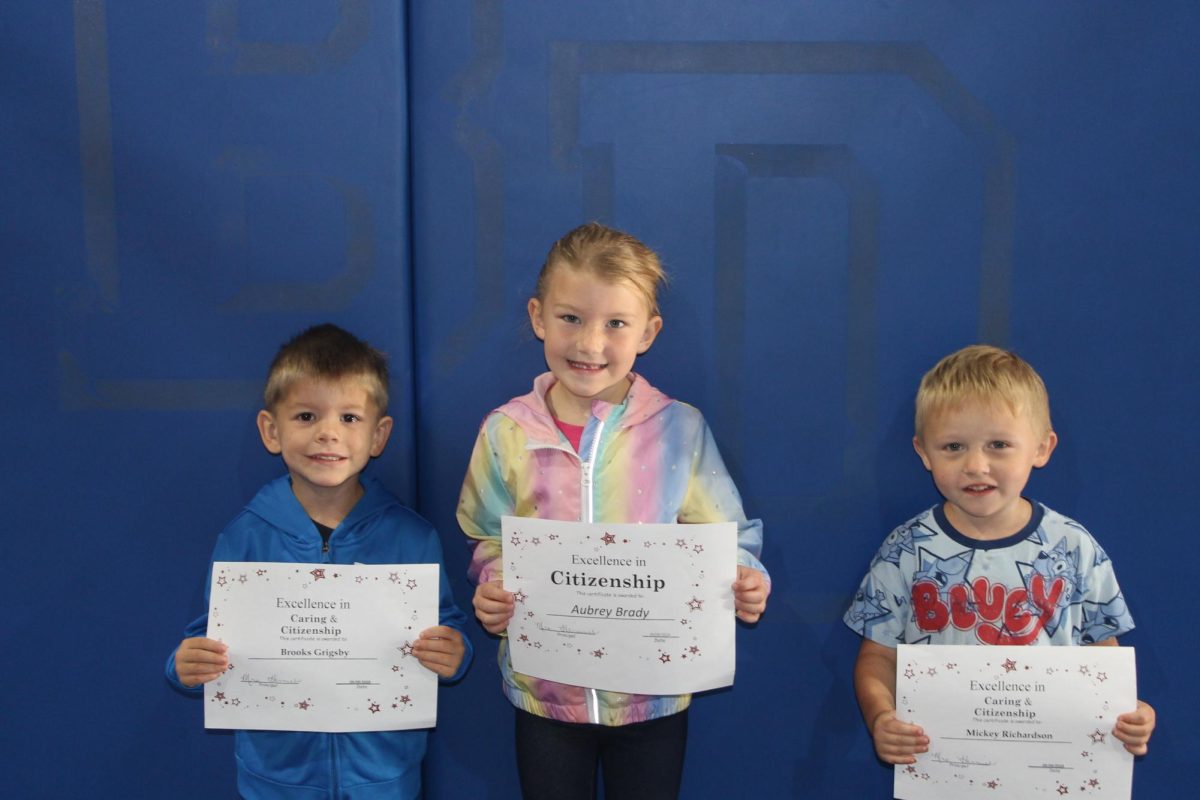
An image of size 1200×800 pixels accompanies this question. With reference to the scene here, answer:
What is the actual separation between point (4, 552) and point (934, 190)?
228 cm

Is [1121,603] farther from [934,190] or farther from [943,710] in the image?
[934,190]

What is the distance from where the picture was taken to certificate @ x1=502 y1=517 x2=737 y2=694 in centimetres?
190

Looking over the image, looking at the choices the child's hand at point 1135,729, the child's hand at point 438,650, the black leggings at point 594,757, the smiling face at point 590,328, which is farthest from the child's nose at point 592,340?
the child's hand at point 1135,729

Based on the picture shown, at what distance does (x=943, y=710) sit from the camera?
6.40ft

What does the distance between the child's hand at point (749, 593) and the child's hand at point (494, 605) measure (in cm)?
44

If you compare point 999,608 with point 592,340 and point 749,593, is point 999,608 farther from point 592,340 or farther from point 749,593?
point 592,340

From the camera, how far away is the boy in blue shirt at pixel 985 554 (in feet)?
6.48

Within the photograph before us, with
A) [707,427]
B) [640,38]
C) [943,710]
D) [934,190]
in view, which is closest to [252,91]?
[640,38]

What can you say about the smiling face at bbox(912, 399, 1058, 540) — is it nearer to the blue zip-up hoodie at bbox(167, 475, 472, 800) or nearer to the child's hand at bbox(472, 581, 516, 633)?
the child's hand at bbox(472, 581, 516, 633)

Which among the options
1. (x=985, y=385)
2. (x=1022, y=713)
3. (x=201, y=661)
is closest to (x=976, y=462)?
(x=985, y=385)

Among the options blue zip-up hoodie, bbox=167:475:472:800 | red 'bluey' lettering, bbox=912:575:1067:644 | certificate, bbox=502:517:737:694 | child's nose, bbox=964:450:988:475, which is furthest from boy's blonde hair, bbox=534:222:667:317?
red 'bluey' lettering, bbox=912:575:1067:644

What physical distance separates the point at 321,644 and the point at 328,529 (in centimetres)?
25

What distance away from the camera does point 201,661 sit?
1949mm

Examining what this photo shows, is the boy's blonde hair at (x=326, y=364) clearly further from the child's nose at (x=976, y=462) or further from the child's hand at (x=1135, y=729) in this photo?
the child's hand at (x=1135, y=729)
